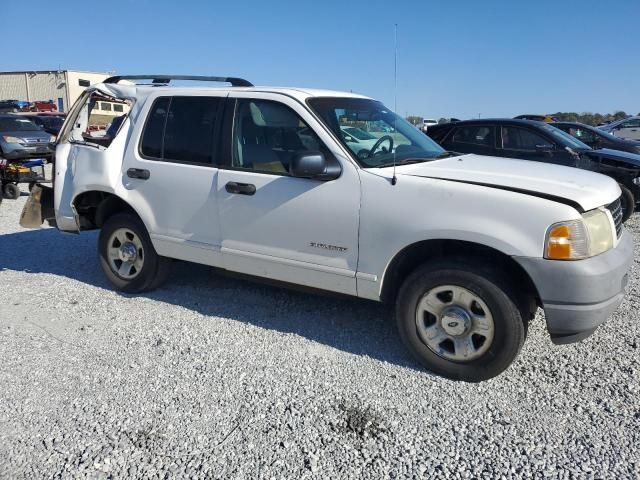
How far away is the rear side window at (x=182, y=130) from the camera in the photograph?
450 centimetres

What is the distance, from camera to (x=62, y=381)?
3.55m

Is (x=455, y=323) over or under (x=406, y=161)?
under

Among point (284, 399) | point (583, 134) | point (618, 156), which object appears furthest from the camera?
point (583, 134)

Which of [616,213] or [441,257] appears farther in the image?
[616,213]

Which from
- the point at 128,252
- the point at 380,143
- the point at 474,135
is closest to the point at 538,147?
the point at 474,135

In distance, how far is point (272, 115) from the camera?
166 inches

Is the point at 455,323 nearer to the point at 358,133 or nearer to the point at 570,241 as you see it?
the point at 570,241

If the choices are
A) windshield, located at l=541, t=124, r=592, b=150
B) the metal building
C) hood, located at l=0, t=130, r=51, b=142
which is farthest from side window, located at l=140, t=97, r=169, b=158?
the metal building

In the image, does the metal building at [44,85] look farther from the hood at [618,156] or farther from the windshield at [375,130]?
the windshield at [375,130]

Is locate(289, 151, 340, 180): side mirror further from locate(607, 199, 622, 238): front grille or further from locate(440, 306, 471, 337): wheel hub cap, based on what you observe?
locate(607, 199, 622, 238): front grille

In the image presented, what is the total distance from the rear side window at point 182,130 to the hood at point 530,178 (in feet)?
5.52

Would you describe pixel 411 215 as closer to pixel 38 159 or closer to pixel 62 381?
pixel 62 381

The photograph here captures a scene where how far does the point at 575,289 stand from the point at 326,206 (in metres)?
1.68

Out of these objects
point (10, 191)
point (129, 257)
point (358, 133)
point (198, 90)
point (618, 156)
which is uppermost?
point (198, 90)
